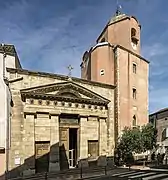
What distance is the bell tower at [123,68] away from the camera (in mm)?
28500

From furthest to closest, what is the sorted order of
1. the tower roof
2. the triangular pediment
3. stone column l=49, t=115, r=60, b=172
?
the tower roof, stone column l=49, t=115, r=60, b=172, the triangular pediment

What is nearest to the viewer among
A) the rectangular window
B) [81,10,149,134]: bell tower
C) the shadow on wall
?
the shadow on wall

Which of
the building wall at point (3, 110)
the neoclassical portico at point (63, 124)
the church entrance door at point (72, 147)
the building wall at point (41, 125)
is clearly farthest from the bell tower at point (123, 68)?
the building wall at point (3, 110)

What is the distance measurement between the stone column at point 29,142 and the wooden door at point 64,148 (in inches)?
111

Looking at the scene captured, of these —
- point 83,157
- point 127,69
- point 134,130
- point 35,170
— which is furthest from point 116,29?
point 35,170

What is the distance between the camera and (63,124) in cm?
2455

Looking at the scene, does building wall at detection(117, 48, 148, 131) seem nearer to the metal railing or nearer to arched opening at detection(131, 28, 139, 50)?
arched opening at detection(131, 28, 139, 50)

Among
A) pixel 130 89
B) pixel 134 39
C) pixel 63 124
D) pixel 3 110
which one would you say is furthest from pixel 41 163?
pixel 134 39

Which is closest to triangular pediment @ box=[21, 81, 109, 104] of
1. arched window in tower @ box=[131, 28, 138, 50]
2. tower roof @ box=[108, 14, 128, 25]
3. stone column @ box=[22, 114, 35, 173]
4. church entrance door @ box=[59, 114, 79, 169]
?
church entrance door @ box=[59, 114, 79, 169]

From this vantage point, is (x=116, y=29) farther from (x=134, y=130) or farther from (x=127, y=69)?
(x=134, y=130)

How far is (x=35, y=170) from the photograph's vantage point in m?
22.1

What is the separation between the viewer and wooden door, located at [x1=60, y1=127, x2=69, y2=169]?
24188mm

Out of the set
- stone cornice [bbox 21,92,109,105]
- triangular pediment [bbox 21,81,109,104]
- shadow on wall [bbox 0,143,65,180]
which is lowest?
shadow on wall [bbox 0,143,65,180]

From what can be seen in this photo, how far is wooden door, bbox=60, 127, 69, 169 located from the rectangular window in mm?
2067
